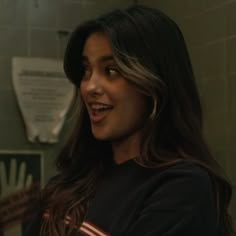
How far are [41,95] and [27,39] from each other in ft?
0.76

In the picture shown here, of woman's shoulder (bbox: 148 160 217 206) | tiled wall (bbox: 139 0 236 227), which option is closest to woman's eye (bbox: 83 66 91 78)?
woman's shoulder (bbox: 148 160 217 206)

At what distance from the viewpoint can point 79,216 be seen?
1.15 meters

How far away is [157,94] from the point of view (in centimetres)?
113

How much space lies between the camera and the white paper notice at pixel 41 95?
2580mm

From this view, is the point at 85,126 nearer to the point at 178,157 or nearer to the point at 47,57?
the point at 178,157

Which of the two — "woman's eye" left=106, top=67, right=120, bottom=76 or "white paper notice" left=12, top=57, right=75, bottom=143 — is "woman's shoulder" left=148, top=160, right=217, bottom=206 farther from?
"white paper notice" left=12, top=57, right=75, bottom=143

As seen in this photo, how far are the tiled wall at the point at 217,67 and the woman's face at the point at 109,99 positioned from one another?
1.09 meters

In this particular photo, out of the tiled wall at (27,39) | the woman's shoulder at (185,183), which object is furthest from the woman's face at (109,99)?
the tiled wall at (27,39)

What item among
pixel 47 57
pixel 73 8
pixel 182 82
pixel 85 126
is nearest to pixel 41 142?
pixel 47 57

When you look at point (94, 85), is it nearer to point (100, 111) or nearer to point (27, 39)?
point (100, 111)

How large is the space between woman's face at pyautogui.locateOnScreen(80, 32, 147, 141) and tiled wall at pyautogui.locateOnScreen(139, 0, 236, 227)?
3.59 feet

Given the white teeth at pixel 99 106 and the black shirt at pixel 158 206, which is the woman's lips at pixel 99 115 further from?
the black shirt at pixel 158 206

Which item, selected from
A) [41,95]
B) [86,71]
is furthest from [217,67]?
[86,71]

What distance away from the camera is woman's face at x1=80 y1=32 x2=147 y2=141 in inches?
44.9
